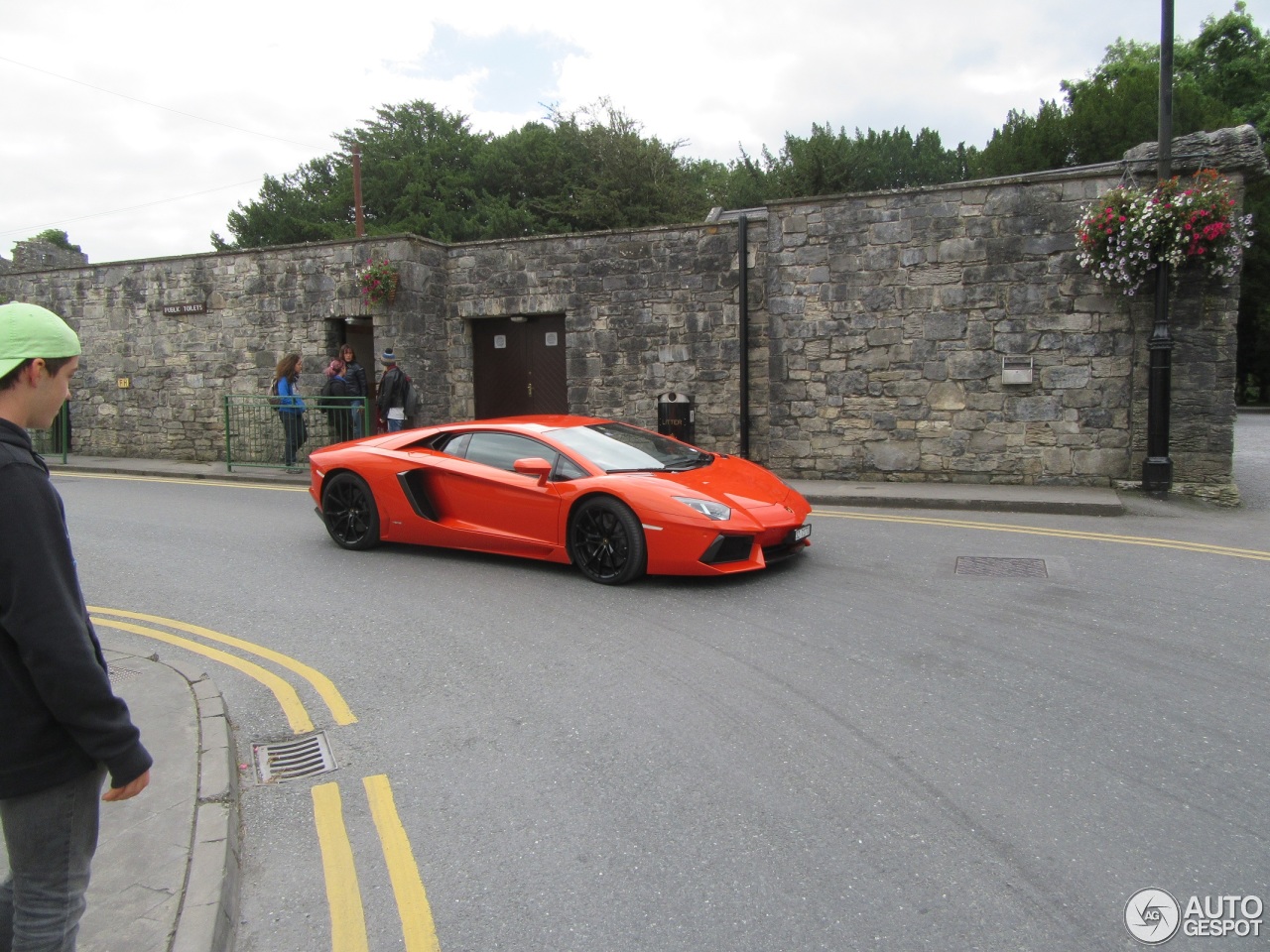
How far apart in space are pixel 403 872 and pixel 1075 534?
7.72m

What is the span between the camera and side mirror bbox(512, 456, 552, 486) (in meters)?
7.50

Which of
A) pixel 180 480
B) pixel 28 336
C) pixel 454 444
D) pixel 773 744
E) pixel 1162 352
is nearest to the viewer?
pixel 28 336

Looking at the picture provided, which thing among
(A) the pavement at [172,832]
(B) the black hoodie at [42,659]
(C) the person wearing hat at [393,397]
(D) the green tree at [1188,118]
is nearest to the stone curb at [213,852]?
(A) the pavement at [172,832]

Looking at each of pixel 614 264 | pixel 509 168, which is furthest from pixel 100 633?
pixel 509 168

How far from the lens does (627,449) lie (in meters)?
7.90

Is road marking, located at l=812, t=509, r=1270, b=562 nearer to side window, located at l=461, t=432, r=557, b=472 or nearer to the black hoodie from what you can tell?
side window, located at l=461, t=432, r=557, b=472

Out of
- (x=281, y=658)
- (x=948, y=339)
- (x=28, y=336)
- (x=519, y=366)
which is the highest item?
(x=948, y=339)

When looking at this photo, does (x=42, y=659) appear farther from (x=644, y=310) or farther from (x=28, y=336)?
(x=644, y=310)

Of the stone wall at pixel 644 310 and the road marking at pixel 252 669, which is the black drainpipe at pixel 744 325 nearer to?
the stone wall at pixel 644 310

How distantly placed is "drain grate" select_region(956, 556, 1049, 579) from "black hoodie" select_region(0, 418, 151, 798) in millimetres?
6452

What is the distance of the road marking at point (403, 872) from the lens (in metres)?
2.92

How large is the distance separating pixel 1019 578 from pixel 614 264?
902cm

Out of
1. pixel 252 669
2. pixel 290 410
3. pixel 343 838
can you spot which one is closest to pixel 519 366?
pixel 290 410

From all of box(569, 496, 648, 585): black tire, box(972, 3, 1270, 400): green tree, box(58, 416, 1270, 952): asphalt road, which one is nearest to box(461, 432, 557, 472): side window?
box(569, 496, 648, 585): black tire
